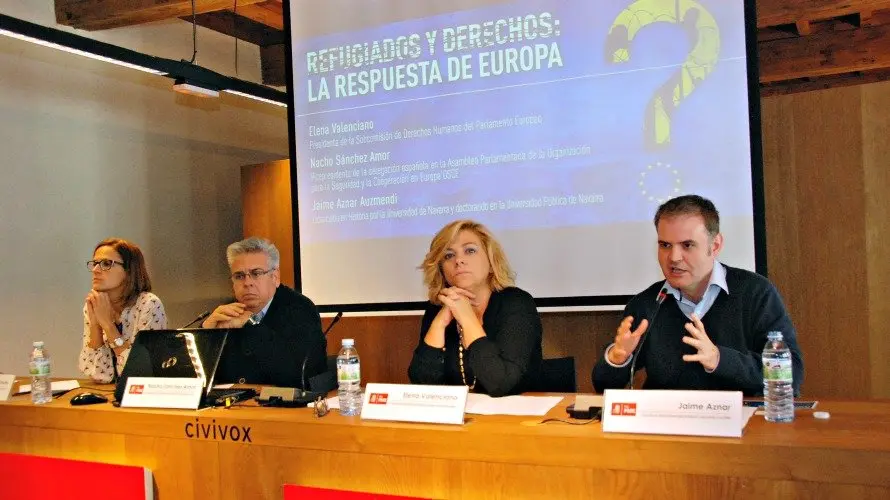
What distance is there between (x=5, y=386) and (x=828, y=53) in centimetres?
595

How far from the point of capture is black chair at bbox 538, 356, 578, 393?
248 centimetres

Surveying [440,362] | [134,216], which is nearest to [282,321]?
[440,362]

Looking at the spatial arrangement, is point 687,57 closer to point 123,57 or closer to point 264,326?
point 264,326

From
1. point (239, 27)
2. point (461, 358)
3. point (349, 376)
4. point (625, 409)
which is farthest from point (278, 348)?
point (239, 27)

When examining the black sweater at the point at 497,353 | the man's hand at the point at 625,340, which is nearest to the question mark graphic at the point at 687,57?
the black sweater at the point at 497,353

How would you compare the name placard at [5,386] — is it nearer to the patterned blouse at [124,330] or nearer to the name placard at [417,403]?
the patterned blouse at [124,330]

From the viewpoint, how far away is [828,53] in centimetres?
615

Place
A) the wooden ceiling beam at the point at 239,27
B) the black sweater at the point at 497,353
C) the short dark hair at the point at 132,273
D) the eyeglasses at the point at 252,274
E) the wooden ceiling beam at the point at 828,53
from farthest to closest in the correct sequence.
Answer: the wooden ceiling beam at the point at 828,53 → the wooden ceiling beam at the point at 239,27 → the short dark hair at the point at 132,273 → the eyeglasses at the point at 252,274 → the black sweater at the point at 497,353

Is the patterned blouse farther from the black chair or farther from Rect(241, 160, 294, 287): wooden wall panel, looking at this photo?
Rect(241, 160, 294, 287): wooden wall panel

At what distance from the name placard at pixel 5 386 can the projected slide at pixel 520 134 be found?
1612 millimetres

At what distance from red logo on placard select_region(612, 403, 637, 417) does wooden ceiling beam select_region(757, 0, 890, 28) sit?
4173 millimetres

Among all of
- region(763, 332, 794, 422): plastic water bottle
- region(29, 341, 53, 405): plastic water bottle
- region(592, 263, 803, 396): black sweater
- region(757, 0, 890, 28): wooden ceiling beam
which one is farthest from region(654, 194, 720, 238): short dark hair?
region(757, 0, 890, 28): wooden ceiling beam

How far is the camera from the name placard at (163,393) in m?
2.07

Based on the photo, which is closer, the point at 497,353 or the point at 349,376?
the point at 349,376
